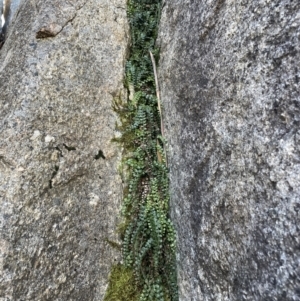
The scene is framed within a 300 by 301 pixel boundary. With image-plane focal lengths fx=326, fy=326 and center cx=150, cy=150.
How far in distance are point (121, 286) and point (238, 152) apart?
1299 mm

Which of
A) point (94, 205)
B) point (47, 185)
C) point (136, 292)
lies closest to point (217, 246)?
point (136, 292)

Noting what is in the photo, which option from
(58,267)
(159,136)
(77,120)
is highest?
(77,120)

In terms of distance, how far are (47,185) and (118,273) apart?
0.81 metres

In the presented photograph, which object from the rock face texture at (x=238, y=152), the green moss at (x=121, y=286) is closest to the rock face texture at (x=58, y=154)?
the green moss at (x=121, y=286)

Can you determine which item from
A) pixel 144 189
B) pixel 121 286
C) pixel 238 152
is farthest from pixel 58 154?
pixel 238 152

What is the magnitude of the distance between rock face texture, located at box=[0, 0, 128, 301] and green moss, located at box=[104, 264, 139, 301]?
0.06 meters

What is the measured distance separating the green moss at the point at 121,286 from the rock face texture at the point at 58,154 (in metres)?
0.06

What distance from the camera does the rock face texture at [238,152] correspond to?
139cm

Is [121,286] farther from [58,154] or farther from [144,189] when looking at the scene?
[58,154]

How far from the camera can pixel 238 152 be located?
1.70 m

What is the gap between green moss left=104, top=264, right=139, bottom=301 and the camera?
2266 millimetres

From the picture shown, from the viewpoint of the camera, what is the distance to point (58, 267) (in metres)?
2.08

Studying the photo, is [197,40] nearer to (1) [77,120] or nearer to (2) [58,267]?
(1) [77,120]

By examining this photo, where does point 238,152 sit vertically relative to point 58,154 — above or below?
above
